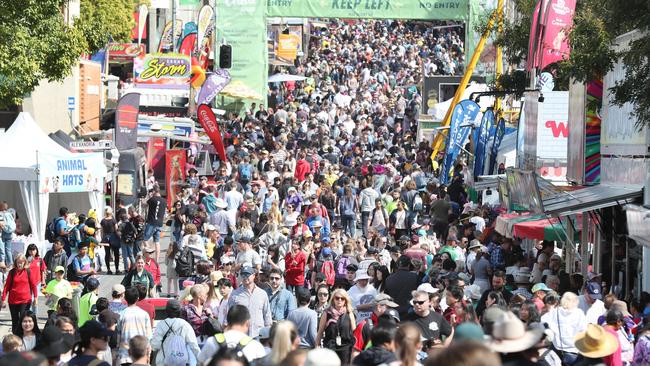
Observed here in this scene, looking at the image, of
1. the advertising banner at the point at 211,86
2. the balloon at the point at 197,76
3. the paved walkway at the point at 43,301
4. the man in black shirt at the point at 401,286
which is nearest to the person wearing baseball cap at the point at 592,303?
the man in black shirt at the point at 401,286

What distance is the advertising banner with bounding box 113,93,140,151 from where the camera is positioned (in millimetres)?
32719

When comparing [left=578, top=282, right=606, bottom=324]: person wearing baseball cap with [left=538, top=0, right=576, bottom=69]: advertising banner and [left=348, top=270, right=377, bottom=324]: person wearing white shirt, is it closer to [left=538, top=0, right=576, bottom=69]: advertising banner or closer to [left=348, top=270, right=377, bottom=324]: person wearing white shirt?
[left=348, top=270, right=377, bottom=324]: person wearing white shirt

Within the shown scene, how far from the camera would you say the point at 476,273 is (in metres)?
19.6

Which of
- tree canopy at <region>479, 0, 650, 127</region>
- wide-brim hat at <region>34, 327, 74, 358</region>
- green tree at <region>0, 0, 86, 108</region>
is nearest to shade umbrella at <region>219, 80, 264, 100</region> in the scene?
green tree at <region>0, 0, 86, 108</region>

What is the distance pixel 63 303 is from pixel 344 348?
9.85ft

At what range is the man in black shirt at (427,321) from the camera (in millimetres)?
12672

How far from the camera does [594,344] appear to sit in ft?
33.2

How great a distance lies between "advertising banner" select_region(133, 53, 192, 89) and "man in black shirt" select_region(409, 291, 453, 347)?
31.8m

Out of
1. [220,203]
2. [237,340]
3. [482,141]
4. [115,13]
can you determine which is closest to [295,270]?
[220,203]

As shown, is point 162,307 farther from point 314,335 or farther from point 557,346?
point 557,346

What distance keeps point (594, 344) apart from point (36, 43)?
13710 mm

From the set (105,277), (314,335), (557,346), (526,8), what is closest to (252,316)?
(314,335)

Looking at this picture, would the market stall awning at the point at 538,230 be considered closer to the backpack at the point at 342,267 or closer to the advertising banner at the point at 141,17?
the backpack at the point at 342,267

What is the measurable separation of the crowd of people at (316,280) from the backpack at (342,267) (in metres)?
0.04
